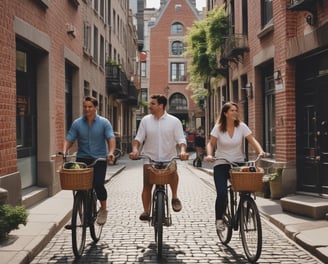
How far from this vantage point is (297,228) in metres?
7.44

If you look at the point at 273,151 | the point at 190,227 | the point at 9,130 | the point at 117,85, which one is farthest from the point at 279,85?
the point at 117,85

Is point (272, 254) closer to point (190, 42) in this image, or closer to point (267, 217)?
point (267, 217)

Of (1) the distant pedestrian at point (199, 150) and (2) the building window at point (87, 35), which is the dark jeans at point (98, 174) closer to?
(2) the building window at point (87, 35)

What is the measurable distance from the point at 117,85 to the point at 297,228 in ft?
65.9

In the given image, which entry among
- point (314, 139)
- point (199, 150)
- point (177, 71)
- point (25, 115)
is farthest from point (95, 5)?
point (177, 71)

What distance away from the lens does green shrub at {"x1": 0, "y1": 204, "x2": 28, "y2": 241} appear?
6536mm

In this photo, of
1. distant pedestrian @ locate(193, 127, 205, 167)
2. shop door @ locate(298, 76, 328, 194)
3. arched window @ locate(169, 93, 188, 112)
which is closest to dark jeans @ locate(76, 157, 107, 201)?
shop door @ locate(298, 76, 328, 194)

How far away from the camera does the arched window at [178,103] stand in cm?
5869

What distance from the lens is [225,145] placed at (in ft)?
21.5

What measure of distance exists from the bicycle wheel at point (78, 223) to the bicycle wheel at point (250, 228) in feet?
6.15

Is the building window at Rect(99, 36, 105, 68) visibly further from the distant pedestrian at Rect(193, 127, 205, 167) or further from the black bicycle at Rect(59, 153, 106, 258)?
the black bicycle at Rect(59, 153, 106, 258)

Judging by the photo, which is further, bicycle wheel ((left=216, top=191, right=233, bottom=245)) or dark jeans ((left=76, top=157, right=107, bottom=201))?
dark jeans ((left=76, top=157, right=107, bottom=201))

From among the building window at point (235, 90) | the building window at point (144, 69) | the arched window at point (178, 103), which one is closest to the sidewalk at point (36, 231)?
the building window at point (235, 90)

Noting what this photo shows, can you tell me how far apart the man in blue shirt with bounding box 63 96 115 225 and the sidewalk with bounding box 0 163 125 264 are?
2.83ft
